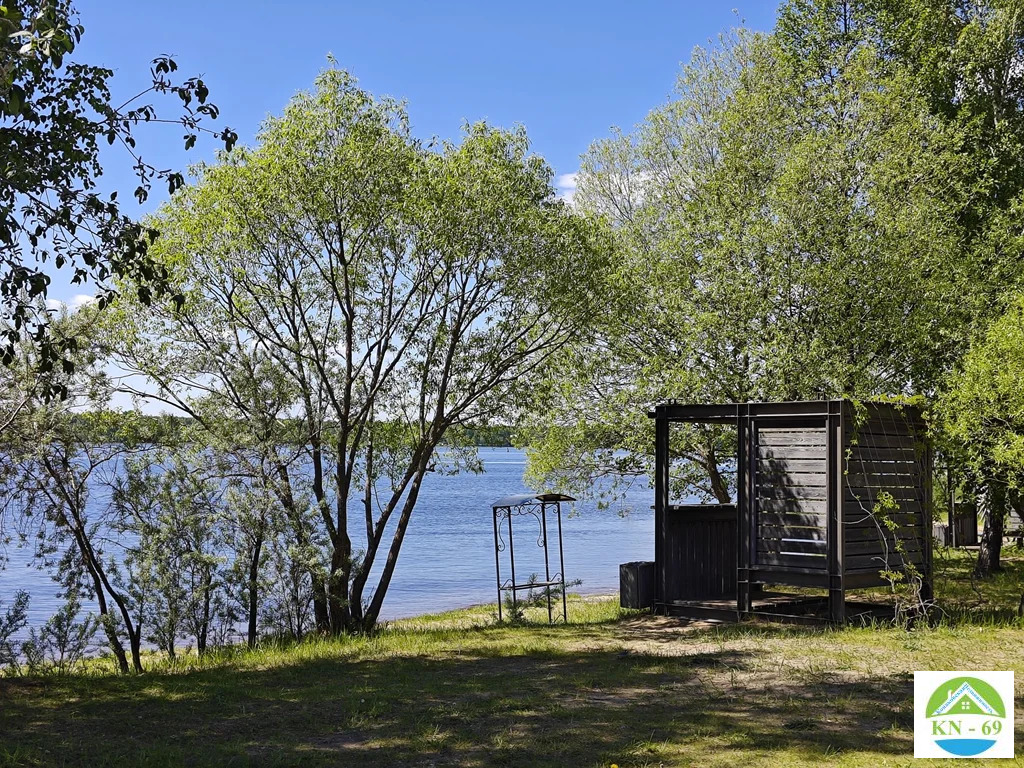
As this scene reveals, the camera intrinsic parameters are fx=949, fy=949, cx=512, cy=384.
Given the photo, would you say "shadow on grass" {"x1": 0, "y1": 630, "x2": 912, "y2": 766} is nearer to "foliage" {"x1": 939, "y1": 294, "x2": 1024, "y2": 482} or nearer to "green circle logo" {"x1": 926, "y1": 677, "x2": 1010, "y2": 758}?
"green circle logo" {"x1": 926, "y1": 677, "x2": 1010, "y2": 758}

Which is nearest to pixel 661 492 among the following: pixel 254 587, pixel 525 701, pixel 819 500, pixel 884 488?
pixel 819 500

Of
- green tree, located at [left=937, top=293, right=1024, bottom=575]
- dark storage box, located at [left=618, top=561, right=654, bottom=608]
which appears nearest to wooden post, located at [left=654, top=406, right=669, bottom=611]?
dark storage box, located at [left=618, top=561, right=654, bottom=608]

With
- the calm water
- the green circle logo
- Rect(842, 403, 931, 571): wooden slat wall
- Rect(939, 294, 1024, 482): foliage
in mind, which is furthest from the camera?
the calm water

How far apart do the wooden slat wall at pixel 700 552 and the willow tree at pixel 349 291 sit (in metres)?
3.10

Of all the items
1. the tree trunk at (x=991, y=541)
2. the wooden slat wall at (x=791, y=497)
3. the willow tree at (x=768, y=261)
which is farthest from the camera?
the tree trunk at (x=991, y=541)

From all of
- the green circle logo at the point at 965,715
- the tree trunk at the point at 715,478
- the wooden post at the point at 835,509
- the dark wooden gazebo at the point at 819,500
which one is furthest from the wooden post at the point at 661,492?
the green circle logo at the point at 965,715

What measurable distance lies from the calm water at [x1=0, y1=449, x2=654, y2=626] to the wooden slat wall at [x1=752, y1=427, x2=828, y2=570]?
4.89m

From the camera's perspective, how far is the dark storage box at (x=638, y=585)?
12.9 m

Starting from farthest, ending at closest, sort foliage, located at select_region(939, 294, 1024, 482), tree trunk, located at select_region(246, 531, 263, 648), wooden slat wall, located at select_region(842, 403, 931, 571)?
tree trunk, located at select_region(246, 531, 263, 648) → wooden slat wall, located at select_region(842, 403, 931, 571) → foliage, located at select_region(939, 294, 1024, 482)

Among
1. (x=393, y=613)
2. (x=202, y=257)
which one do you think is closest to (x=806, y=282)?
(x=202, y=257)

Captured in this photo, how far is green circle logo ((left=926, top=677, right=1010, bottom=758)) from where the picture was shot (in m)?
5.79

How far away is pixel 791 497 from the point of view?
11.4 meters

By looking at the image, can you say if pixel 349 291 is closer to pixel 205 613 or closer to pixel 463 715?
pixel 205 613

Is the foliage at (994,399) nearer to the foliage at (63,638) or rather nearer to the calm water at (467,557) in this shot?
the calm water at (467,557)
